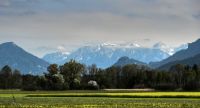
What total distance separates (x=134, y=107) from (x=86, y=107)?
6.74 meters

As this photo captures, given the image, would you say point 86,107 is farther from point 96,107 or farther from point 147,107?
point 147,107

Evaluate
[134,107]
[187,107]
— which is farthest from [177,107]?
[134,107]

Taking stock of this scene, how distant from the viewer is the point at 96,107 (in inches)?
2515

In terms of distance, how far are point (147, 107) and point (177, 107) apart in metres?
4.43

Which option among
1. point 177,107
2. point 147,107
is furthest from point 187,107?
point 147,107

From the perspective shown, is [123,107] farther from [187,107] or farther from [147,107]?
[187,107]

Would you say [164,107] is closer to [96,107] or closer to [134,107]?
[134,107]

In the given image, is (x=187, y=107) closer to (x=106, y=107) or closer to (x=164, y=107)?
(x=164, y=107)

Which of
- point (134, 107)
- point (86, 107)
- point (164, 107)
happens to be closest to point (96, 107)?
point (86, 107)

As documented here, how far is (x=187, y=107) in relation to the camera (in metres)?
64.6

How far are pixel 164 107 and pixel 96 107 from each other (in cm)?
960

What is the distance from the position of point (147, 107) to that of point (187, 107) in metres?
5.78

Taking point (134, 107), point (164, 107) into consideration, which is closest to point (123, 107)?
point (134, 107)

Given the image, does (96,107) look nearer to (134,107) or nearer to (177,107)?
(134,107)
